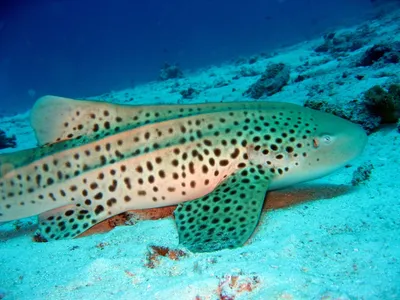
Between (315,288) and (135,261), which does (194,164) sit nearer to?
(135,261)

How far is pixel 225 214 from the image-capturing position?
3510 mm

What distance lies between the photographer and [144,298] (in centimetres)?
246

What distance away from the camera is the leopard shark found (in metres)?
4.13

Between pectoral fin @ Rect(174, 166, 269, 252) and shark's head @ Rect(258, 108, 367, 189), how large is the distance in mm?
299

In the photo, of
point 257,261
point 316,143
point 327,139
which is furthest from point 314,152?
point 257,261

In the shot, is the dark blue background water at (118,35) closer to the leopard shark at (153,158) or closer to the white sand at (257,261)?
the leopard shark at (153,158)

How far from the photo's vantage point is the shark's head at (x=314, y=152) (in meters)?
4.13

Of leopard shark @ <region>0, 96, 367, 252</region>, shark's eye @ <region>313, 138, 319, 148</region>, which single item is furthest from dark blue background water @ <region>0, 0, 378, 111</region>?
shark's eye @ <region>313, 138, 319, 148</region>

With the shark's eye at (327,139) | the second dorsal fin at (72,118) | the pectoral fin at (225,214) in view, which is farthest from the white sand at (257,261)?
the second dorsal fin at (72,118)

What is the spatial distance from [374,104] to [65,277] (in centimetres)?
527

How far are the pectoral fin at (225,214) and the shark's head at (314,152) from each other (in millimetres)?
299

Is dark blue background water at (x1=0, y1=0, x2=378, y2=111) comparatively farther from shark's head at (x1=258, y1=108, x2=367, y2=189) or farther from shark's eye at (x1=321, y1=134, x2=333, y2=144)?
shark's eye at (x1=321, y1=134, x2=333, y2=144)

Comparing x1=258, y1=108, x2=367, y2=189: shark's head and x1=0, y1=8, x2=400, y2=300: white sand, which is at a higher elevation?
x1=258, y1=108, x2=367, y2=189: shark's head

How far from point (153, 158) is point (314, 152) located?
6.48ft
